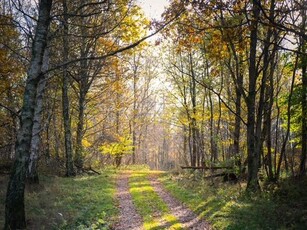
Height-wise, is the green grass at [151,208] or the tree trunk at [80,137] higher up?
the tree trunk at [80,137]

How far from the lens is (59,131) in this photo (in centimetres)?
2384

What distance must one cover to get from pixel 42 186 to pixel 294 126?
40.3 feet

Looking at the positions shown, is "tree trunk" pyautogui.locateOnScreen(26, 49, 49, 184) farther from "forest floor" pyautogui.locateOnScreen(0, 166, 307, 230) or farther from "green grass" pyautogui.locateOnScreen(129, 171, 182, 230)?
"green grass" pyautogui.locateOnScreen(129, 171, 182, 230)

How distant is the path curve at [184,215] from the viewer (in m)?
9.44

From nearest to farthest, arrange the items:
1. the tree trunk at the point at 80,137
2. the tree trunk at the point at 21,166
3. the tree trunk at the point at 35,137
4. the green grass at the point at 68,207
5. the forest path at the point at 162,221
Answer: the tree trunk at the point at 21,166, the green grass at the point at 68,207, the forest path at the point at 162,221, the tree trunk at the point at 35,137, the tree trunk at the point at 80,137

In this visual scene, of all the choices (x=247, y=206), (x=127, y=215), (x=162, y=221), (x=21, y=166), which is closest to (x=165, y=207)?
(x=127, y=215)

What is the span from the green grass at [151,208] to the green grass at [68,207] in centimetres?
104

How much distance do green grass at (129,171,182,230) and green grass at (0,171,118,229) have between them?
1039 mm

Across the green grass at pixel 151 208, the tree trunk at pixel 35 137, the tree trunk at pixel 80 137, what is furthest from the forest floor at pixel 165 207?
the tree trunk at pixel 80 137

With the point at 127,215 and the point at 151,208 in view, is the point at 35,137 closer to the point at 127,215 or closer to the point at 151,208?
the point at 127,215

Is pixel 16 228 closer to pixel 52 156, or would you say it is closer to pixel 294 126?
pixel 294 126

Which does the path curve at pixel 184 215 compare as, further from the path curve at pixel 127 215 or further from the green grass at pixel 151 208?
the path curve at pixel 127 215

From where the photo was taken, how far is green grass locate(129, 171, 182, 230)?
31.4 feet

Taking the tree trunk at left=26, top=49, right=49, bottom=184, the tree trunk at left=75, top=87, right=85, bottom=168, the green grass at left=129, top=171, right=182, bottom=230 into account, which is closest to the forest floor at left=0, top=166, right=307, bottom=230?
the green grass at left=129, top=171, right=182, bottom=230
